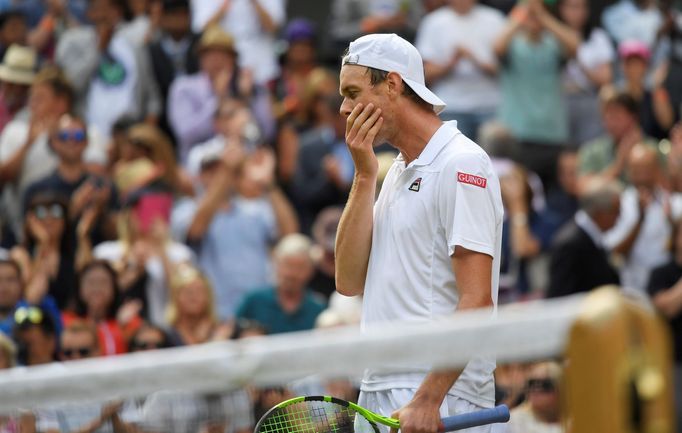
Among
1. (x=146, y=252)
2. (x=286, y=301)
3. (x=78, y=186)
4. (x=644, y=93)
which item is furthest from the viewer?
(x=644, y=93)

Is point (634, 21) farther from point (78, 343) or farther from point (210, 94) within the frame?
point (78, 343)

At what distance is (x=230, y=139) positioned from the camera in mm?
10945

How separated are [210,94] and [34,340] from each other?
402 cm

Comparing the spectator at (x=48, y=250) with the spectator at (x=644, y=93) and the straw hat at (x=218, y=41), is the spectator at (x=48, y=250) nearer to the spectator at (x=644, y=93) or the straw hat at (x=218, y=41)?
the straw hat at (x=218, y=41)

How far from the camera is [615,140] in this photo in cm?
1155

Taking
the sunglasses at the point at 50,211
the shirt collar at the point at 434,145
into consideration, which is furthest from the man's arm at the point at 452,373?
the sunglasses at the point at 50,211

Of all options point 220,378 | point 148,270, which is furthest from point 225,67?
point 220,378

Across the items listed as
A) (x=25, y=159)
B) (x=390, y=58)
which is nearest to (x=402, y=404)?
(x=390, y=58)

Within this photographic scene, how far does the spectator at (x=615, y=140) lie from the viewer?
11.4 meters

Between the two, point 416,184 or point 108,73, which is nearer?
point 416,184

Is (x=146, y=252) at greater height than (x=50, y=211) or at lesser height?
lesser

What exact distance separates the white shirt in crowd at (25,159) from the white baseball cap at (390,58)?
6.38 metres

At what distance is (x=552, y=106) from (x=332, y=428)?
26.6 feet

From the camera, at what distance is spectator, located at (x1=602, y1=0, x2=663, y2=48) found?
13.2m
